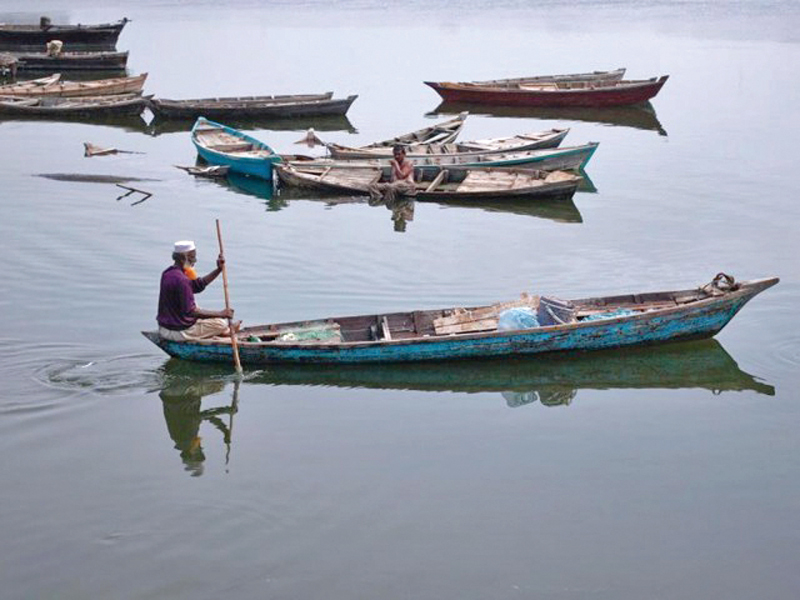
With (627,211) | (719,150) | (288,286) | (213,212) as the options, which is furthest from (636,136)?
(288,286)

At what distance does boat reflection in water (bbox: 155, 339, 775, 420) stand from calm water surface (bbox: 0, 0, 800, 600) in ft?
0.11

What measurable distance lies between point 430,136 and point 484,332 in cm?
1225

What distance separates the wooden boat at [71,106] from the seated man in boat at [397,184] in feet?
37.0

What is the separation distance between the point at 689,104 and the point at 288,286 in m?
19.5

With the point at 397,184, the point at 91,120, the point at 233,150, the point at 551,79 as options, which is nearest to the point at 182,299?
the point at 397,184

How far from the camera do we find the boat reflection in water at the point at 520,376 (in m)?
11.8

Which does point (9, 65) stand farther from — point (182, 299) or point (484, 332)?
point (484, 332)

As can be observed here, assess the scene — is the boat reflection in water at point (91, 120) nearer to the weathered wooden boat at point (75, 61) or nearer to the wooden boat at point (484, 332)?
the weathered wooden boat at point (75, 61)

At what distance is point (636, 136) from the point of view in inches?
1059

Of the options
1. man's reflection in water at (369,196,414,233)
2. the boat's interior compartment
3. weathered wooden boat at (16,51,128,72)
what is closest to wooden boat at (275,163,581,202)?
man's reflection in water at (369,196,414,233)

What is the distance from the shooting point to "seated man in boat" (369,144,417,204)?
1978cm

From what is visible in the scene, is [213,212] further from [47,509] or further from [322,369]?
[47,509]

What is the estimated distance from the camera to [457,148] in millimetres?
21953

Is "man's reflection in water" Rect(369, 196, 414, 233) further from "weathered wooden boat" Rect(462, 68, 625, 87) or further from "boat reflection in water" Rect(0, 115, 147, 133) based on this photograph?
"weathered wooden boat" Rect(462, 68, 625, 87)
